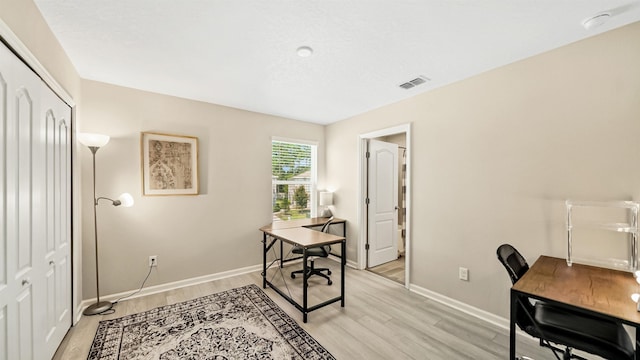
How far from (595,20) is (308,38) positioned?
1993 millimetres

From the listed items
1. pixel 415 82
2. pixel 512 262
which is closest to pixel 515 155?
pixel 512 262

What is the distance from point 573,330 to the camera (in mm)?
1457

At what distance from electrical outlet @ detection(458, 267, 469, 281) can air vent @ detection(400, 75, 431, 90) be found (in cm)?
210

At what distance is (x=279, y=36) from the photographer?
75.5 inches

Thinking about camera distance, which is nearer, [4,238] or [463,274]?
[4,238]

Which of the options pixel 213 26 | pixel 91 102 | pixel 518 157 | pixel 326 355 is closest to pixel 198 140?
pixel 91 102

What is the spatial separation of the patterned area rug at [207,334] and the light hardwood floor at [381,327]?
0.13m

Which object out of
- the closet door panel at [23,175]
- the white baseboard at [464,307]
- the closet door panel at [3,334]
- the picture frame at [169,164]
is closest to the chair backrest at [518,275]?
the white baseboard at [464,307]

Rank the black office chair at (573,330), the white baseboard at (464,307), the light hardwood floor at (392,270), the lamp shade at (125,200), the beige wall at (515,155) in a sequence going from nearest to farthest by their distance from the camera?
the black office chair at (573,330)
the beige wall at (515,155)
the white baseboard at (464,307)
the lamp shade at (125,200)
the light hardwood floor at (392,270)

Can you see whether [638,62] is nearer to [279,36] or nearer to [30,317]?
[279,36]

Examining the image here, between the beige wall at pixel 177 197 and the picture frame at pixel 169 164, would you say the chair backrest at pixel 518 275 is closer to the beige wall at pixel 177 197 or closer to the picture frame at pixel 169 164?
the beige wall at pixel 177 197

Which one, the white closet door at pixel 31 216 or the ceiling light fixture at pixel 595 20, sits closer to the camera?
the white closet door at pixel 31 216

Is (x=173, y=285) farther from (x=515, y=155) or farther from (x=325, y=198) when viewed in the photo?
(x=515, y=155)

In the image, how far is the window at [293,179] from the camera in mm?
4250
